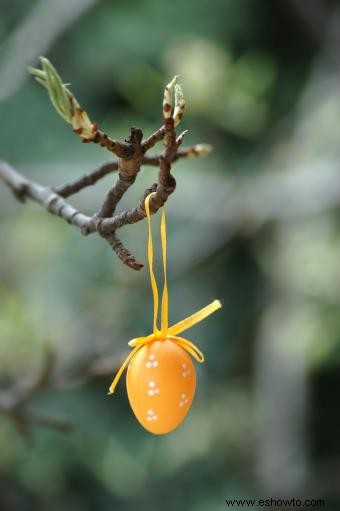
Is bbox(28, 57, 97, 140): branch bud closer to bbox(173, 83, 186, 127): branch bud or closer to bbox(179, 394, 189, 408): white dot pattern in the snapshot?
bbox(173, 83, 186, 127): branch bud

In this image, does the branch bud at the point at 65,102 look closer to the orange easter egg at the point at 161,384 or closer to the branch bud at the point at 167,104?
the branch bud at the point at 167,104

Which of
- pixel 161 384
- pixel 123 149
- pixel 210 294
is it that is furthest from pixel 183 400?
pixel 210 294

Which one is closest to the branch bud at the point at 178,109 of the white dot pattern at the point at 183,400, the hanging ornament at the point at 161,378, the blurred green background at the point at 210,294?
the hanging ornament at the point at 161,378

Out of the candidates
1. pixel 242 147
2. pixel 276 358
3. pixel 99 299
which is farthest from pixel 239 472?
pixel 242 147

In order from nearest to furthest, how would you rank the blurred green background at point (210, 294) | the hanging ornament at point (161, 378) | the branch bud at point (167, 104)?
1. the branch bud at point (167, 104)
2. the hanging ornament at point (161, 378)
3. the blurred green background at point (210, 294)

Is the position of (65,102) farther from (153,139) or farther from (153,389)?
(153,389)
